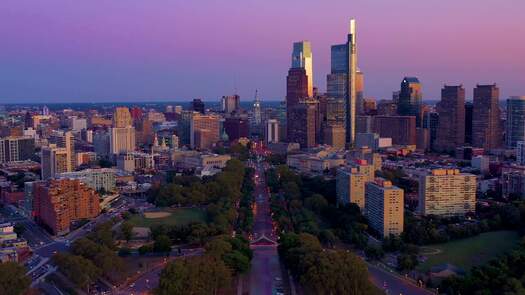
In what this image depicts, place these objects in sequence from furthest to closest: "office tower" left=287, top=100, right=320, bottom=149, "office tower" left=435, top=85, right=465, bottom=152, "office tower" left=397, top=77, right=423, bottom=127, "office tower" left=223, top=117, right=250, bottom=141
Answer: "office tower" left=223, top=117, right=250, bottom=141 → "office tower" left=397, top=77, right=423, bottom=127 → "office tower" left=287, top=100, right=320, bottom=149 → "office tower" left=435, top=85, right=465, bottom=152

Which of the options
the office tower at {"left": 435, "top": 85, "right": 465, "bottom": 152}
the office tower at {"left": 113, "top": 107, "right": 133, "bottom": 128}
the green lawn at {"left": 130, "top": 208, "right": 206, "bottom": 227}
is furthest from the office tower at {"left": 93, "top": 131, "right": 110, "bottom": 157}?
the office tower at {"left": 435, "top": 85, "right": 465, "bottom": 152}

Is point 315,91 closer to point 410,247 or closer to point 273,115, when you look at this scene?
point 273,115

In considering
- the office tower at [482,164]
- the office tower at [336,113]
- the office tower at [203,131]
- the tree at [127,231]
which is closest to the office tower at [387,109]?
the office tower at [336,113]

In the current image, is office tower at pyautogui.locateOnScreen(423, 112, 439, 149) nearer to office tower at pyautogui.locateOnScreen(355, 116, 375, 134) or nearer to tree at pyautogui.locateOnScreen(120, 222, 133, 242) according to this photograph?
office tower at pyautogui.locateOnScreen(355, 116, 375, 134)

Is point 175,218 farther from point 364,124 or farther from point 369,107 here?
point 369,107

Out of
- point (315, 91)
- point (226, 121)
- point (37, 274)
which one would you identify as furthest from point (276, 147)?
point (37, 274)
